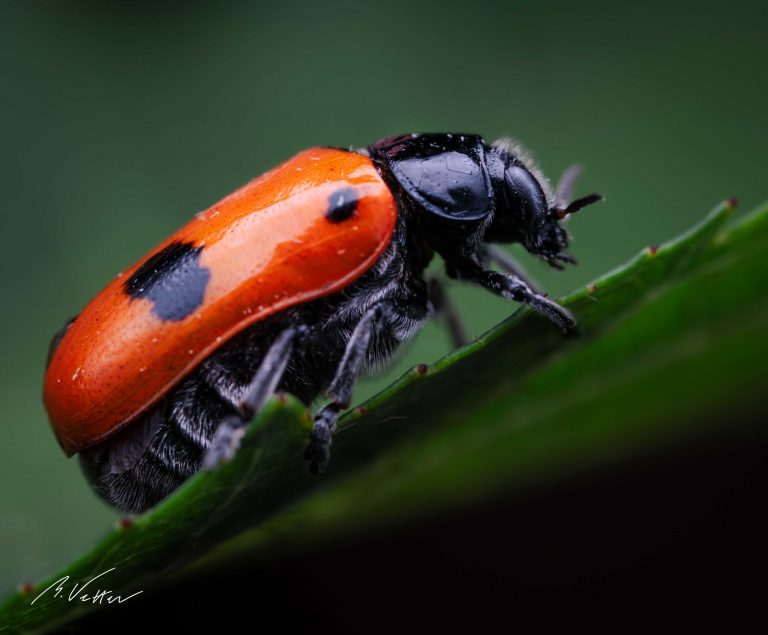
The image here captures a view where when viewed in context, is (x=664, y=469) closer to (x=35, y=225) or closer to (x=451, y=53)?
(x=451, y=53)

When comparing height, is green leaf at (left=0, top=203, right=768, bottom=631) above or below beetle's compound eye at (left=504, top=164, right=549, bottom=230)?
below

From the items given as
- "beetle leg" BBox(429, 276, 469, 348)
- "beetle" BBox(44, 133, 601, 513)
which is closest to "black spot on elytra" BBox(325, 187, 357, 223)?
"beetle" BBox(44, 133, 601, 513)

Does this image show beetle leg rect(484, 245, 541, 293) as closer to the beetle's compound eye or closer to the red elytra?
the beetle's compound eye

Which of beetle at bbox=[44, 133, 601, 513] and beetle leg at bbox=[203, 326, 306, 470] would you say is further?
beetle at bbox=[44, 133, 601, 513]
